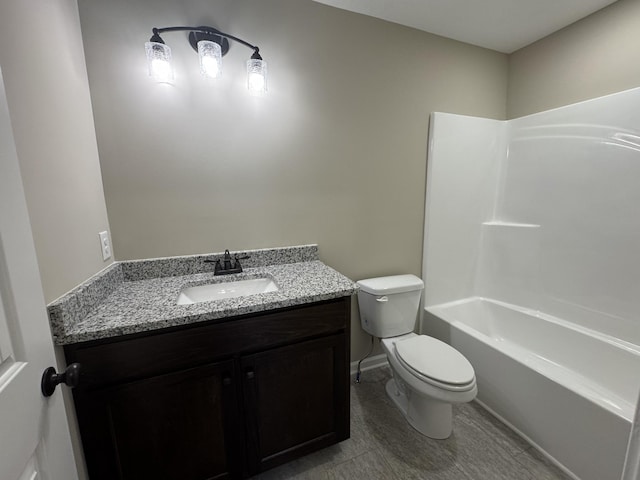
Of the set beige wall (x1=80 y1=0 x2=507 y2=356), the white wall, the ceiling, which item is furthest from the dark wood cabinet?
the ceiling

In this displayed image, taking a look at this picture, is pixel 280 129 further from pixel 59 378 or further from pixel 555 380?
pixel 555 380

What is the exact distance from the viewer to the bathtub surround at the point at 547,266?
1.35m

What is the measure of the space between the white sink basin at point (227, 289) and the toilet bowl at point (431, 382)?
2.84 feet

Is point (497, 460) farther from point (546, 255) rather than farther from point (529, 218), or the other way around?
point (529, 218)

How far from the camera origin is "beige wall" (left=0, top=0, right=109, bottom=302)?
79 cm

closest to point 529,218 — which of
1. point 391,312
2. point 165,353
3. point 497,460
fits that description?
point 391,312

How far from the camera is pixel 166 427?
101 cm

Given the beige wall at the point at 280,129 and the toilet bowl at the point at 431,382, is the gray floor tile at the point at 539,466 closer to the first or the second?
the toilet bowl at the point at 431,382

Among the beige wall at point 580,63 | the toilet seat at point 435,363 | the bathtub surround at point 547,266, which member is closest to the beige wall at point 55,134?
the toilet seat at point 435,363

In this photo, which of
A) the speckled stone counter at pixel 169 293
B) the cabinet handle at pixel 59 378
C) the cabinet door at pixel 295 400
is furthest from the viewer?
the cabinet door at pixel 295 400

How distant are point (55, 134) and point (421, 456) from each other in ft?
7.03

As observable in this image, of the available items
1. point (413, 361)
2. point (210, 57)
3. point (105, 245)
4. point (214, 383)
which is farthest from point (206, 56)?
point (413, 361)

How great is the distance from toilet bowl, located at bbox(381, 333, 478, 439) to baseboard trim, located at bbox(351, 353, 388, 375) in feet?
1.17

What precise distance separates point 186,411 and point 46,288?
0.65 m
